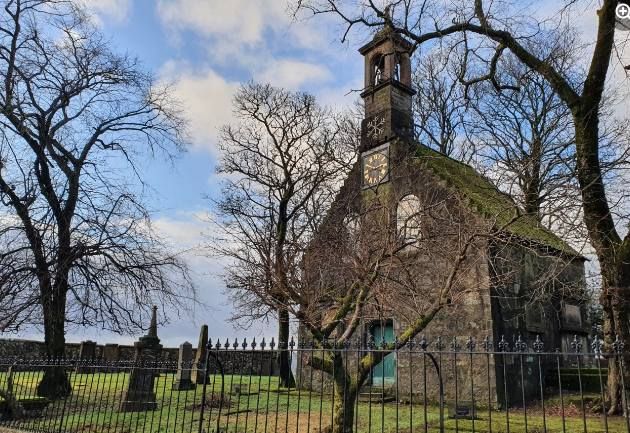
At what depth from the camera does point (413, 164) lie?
1691cm

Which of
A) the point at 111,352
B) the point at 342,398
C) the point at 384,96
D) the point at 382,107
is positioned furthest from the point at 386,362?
the point at 111,352

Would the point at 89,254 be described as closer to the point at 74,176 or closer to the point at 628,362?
the point at 74,176

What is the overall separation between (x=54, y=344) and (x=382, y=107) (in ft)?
45.1

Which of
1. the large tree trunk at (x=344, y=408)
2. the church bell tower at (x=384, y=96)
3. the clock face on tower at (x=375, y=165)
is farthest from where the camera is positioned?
the church bell tower at (x=384, y=96)

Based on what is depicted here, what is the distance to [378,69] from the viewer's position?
19.9 meters

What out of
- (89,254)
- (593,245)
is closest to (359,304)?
(593,245)

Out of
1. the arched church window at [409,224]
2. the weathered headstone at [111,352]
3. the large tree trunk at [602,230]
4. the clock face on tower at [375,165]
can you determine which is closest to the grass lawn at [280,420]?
the large tree trunk at [602,230]

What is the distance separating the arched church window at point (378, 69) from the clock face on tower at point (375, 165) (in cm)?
287

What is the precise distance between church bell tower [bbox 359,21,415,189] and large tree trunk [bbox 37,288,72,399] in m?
10.8

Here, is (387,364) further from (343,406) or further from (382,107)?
(382,107)

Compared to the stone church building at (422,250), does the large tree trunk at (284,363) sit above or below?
below

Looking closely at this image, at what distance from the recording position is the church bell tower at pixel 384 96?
61.6ft

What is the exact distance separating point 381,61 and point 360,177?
468 centimetres

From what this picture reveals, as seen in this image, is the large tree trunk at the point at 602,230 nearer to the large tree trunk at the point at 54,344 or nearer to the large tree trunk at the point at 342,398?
the large tree trunk at the point at 342,398
